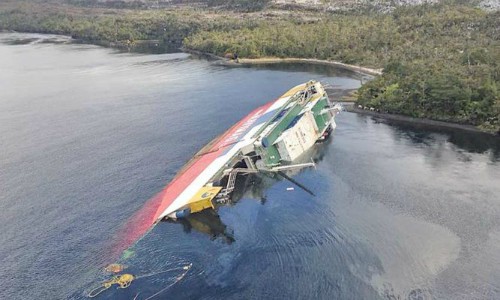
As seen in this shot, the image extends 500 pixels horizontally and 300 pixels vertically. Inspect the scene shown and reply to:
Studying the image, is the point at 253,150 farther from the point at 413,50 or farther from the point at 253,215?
the point at 413,50

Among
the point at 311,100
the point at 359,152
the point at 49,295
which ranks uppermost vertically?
the point at 311,100

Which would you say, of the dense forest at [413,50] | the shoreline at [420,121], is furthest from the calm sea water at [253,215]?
the dense forest at [413,50]

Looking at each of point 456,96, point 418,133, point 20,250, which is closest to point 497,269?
point 418,133

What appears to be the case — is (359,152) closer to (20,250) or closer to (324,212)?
(324,212)

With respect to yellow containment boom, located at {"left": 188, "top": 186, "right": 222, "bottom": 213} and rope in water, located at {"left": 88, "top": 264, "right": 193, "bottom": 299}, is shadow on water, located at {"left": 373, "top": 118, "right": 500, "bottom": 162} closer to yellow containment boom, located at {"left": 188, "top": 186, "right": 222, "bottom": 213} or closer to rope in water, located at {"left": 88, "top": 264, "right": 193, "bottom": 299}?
yellow containment boom, located at {"left": 188, "top": 186, "right": 222, "bottom": 213}

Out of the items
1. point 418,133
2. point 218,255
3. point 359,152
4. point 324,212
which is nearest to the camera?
point 218,255

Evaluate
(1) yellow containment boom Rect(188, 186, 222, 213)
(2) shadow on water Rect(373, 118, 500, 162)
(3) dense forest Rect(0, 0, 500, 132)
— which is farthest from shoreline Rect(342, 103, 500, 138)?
(1) yellow containment boom Rect(188, 186, 222, 213)

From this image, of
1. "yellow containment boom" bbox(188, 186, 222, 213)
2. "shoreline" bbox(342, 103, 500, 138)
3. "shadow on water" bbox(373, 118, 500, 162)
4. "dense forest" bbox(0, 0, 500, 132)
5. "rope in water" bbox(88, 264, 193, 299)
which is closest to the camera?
"rope in water" bbox(88, 264, 193, 299)
